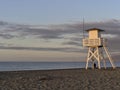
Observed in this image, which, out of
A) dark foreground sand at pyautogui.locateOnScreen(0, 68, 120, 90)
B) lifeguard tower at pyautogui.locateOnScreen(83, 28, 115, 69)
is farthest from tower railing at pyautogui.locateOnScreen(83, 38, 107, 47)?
dark foreground sand at pyautogui.locateOnScreen(0, 68, 120, 90)

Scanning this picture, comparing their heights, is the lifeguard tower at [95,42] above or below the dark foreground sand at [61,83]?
above

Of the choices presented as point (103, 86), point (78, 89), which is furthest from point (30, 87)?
point (103, 86)

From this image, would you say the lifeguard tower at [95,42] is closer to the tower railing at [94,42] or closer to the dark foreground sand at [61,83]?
the tower railing at [94,42]

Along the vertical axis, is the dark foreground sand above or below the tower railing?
below

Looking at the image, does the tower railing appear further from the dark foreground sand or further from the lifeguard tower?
the dark foreground sand

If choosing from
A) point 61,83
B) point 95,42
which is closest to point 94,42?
point 95,42

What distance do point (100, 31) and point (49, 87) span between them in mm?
27546

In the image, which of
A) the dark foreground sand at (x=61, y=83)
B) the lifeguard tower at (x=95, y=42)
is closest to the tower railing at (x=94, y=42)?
the lifeguard tower at (x=95, y=42)

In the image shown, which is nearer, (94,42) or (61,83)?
(61,83)

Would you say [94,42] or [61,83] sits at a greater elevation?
[94,42]

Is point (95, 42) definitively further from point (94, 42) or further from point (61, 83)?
point (61, 83)

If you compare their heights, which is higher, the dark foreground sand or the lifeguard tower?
the lifeguard tower

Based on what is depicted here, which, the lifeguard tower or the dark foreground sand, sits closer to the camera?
the dark foreground sand

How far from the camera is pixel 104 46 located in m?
49.9
